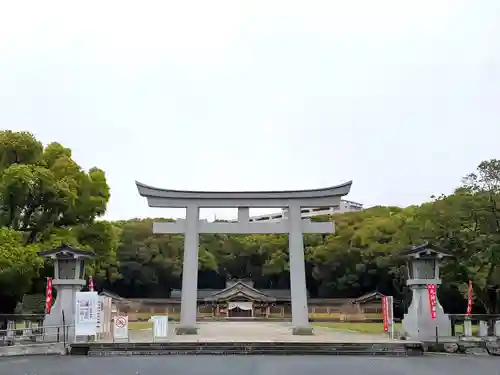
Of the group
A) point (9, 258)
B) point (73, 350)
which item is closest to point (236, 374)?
point (73, 350)

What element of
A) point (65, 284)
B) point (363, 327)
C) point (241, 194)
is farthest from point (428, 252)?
point (363, 327)

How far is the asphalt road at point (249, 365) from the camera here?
12.3 m

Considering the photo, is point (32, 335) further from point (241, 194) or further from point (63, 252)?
point (241, 194)

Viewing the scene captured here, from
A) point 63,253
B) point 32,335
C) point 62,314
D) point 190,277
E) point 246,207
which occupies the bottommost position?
point 32,335

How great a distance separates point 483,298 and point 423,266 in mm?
6304

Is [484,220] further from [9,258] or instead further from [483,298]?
[9,258]

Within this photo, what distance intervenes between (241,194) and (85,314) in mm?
8432

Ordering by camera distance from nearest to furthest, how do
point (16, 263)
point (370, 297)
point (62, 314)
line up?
point (62, 314)
point (16, 263)
point (370, 297)

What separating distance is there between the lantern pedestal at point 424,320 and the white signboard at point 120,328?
8.66m

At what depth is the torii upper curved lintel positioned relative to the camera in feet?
74.6

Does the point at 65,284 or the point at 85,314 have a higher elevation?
the point at 65,284

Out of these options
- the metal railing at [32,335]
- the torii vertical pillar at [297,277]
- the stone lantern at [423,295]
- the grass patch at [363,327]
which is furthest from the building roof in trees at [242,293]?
the metal railing at [32,335]

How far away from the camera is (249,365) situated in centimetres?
1370

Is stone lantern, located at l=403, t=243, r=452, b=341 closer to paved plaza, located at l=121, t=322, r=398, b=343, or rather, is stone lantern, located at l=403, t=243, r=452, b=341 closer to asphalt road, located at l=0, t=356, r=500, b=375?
paved plaza, located at l=121, t=322, r=398, b=343
